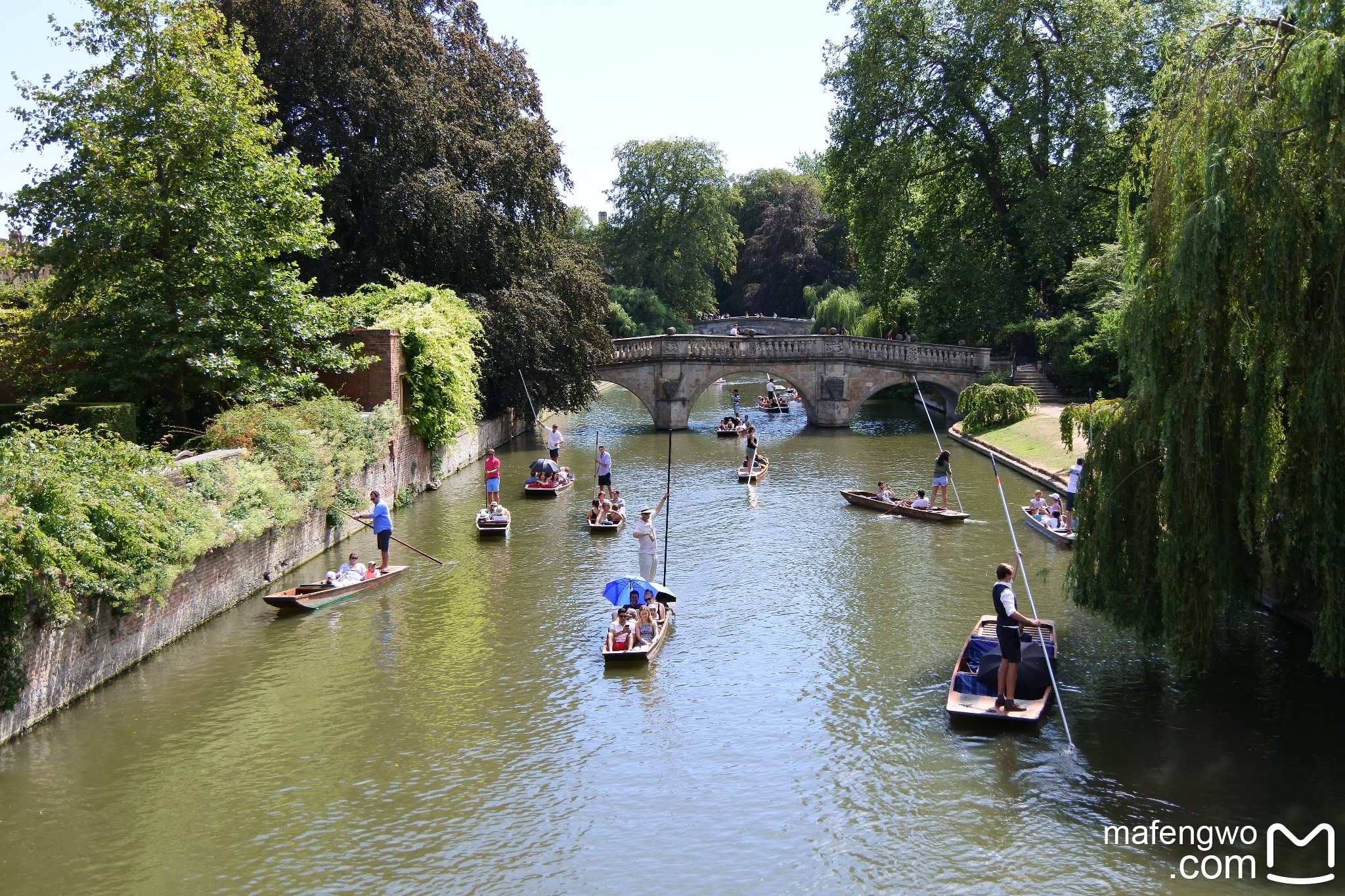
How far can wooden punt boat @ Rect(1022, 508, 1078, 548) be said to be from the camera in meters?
19.9

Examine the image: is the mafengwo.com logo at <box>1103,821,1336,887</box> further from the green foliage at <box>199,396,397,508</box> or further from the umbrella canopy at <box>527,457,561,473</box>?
the umbrella canopy at <box>527,457,561,473</box>

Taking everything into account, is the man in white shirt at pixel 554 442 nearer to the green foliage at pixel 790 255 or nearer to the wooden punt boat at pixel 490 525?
the wooden punt boat at pixel 490 525

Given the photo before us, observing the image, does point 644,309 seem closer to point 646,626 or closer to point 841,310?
point 841,310

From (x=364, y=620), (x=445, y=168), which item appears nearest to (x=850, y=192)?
(x=445, y=168)

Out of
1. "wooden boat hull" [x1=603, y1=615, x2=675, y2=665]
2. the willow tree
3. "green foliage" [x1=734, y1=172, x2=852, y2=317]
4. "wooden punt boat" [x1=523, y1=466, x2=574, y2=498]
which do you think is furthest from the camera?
"green foliage" [x1=734, y1=172, x2=852, y2=317]

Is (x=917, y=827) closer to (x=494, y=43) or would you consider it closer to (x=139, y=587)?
(x=139, y=587)

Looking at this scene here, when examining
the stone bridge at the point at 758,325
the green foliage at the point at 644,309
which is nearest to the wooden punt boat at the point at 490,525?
the green foliage at the point at 644,309

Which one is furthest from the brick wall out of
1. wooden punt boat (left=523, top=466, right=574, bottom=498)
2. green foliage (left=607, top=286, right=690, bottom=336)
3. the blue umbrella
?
green foliage (left=607, top=286, right=690, bottom=336)

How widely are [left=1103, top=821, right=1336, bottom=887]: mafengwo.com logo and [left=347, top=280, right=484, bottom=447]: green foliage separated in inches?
780

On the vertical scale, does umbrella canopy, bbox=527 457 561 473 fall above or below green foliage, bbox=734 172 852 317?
below

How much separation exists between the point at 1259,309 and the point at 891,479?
17.7 m

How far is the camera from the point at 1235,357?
11.4 m

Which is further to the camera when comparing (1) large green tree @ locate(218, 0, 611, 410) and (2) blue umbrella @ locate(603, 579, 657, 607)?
(1) large green tree @ locate(218, 0, 611, 410)

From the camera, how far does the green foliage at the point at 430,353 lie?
25938 mm
